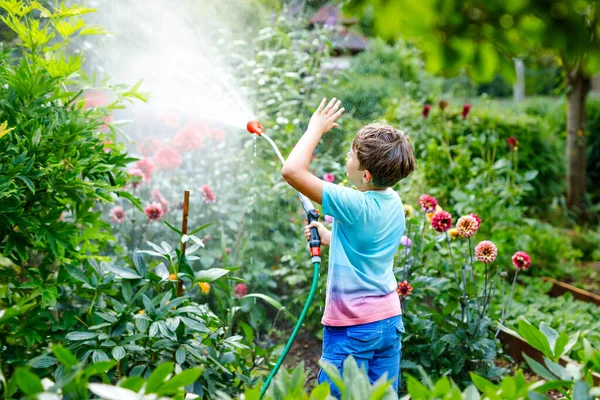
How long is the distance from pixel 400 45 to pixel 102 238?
8.92 metres

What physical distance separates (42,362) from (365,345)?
102 cm

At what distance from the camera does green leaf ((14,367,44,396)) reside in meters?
1.08

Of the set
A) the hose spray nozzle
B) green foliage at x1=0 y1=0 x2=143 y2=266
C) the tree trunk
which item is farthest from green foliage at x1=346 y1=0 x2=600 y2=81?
the tree trunk

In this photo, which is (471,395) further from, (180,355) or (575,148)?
(575,148)

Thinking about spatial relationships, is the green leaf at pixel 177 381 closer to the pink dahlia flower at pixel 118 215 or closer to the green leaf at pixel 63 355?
the green leaf at pixel 63 355

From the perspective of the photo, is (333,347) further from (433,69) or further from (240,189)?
(240,189)

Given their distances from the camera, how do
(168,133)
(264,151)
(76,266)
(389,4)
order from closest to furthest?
(389,4) < (76,266) < (264,151) < (168,133)

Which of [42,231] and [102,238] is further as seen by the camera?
[102,238]

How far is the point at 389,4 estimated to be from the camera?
1.18 meters

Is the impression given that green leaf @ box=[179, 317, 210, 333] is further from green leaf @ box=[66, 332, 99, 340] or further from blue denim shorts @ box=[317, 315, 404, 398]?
blue denim shorts @ box=[317, 315, 404, 398]

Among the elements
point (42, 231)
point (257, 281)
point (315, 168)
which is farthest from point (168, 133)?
point (42, 231)

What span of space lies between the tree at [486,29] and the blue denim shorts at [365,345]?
104 centimetres

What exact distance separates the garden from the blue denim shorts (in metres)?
0.18

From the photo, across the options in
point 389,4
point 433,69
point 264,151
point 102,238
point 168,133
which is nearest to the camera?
point 389,4
